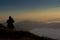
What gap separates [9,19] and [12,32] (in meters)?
2.80

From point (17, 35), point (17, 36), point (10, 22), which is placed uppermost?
point (10, 22)

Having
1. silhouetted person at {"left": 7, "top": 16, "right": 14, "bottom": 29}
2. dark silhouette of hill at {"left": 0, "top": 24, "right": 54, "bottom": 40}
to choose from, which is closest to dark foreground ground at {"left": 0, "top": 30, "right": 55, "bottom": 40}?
dark silhouette of hill at {"left": 0, "top": 24, "right": 54, "bottom": 40}

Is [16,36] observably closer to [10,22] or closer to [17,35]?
[17,35]

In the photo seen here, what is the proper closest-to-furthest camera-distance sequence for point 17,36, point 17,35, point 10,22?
point 17,36 → point 17,35 → point 10,22

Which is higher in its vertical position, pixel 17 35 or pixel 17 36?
pixel 17 35

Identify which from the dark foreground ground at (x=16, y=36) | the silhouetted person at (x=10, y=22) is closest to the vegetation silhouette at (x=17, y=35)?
the dark foreground ground at (x=16, y=36)

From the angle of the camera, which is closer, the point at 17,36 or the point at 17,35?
the point at 17,36

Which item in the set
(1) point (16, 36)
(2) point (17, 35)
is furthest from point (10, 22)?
(1) point (16, 36)

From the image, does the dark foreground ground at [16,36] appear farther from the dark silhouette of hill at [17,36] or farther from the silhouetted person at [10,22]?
the silhouetted person at [10,22]

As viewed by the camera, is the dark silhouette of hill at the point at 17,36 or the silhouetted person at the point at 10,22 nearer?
the dark silhouette of hill at the point at 17,36

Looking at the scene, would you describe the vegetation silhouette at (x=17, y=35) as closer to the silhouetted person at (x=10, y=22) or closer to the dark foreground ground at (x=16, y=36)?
the dark foreground ground at (x=16, y=36)

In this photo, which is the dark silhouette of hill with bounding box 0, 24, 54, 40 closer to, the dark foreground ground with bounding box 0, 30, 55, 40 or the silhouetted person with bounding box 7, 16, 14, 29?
the dark foreground ground with bounding box 0, 30, 55, 40

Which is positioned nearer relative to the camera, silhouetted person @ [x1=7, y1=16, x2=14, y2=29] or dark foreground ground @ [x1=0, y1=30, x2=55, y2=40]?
dark foreground ground @ [x1=0, y1=30, x2=55, y2=40]

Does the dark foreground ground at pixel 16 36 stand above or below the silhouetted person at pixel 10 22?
below
